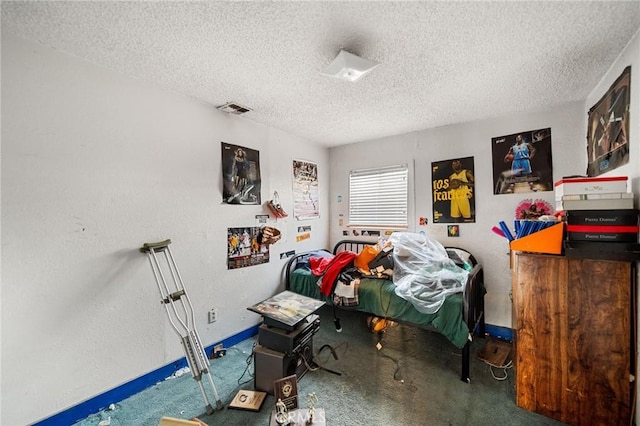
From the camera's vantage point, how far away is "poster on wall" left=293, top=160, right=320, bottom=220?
334 cm

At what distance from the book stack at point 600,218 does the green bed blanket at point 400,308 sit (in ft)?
2.87

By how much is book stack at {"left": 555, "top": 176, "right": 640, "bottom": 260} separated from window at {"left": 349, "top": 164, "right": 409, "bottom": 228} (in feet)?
6.12

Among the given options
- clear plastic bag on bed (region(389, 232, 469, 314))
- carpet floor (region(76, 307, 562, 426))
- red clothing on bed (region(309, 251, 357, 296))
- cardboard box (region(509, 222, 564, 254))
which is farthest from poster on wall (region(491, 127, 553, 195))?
red clothing on bed (region(309, 251, 357, 296))

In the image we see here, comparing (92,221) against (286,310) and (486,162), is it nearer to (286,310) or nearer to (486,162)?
(286,310)

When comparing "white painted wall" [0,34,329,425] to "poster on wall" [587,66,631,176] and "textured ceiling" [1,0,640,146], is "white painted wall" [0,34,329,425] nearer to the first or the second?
"textured ceiling" [1,0,640,146]

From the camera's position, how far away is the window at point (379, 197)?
3.35m

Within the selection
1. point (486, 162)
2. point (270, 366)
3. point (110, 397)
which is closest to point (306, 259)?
point (270, 366)

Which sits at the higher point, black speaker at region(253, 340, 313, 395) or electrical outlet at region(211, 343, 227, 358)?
black speaker at region(253, 340, 313, 395)

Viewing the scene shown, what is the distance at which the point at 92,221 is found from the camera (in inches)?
67.8

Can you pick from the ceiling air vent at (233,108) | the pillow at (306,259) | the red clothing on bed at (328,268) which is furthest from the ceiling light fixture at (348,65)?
the pillow at (306,259)

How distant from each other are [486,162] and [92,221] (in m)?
3.58

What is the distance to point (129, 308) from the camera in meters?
1.87

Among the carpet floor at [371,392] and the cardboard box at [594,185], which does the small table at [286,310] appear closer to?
the carpet floor at [371,392]

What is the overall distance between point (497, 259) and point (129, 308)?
3412 millimetres
